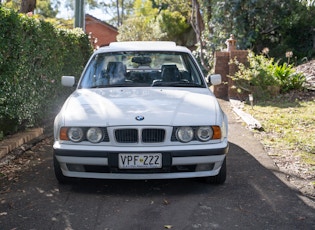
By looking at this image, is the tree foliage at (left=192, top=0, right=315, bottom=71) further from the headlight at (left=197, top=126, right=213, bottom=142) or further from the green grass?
the headlight at (left=197, top=126, right=213, bottom=142)

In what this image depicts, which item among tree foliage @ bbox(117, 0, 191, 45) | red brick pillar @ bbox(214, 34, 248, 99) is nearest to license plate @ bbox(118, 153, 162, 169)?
red brick pillar @ bbox(214, 34, 248, 99)

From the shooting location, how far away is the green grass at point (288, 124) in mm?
6449

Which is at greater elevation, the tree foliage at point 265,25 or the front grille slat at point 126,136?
the tree foliage at point 265,25

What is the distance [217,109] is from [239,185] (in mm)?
932

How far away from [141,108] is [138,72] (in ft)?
5.61

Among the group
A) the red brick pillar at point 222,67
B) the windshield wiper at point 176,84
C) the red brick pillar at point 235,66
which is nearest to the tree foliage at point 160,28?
the red brick pillar at point 222,67

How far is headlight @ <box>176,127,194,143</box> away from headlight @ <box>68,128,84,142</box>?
0.98 metres

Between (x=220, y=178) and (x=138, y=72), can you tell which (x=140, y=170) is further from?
(x=138, y=72)

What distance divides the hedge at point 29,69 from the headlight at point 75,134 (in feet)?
6.41

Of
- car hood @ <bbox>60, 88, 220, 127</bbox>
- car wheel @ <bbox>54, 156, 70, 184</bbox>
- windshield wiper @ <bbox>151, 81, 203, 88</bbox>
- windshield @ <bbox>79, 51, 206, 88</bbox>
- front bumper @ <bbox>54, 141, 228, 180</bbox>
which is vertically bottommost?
car wheel @ <bbox>54, 156, 70, 184</bbox>

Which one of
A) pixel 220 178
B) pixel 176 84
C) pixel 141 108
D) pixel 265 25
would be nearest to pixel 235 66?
pixel 265 25

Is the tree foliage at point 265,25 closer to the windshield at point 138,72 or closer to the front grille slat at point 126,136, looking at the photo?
the windshield at point 138,72

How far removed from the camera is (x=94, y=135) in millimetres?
4285

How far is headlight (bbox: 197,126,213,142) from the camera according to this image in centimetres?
429
